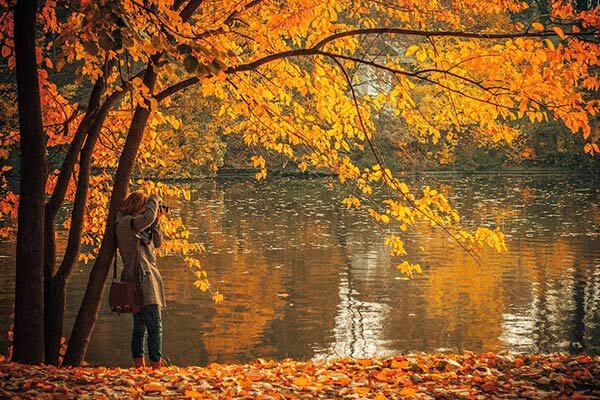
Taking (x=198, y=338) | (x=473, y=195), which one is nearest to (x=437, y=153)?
(x=473, y=195)

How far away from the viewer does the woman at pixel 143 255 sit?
313 inches

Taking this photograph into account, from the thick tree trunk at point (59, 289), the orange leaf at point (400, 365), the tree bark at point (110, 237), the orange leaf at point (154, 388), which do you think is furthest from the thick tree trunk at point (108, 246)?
the orange leaf at point (400, 365)

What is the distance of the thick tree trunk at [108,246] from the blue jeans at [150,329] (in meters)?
0.81

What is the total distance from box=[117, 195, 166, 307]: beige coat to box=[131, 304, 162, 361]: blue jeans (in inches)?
3.6

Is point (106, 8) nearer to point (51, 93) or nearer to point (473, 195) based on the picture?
point (51, 93)

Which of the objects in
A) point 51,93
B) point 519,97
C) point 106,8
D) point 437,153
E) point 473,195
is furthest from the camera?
point 437,153

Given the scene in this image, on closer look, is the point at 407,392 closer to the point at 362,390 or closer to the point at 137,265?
the point at 362,390

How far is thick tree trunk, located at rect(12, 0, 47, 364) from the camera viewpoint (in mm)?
7609

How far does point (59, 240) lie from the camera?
21.6 metres

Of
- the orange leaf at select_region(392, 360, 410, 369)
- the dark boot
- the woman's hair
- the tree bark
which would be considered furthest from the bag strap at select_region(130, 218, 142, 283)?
the orange leaf at select_region(392, 360, 410, 369)

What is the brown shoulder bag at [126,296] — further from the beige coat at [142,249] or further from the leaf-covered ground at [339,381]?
the leaf-covered ground at [339,381]

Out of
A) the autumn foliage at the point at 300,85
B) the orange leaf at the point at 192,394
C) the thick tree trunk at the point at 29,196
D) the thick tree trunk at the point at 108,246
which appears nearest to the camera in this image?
the orange leaf at the point at 192,394

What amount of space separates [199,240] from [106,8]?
16.6 m

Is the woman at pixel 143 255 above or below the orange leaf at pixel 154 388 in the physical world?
above
